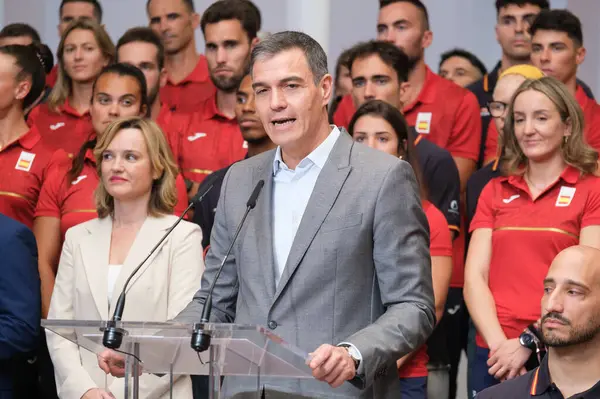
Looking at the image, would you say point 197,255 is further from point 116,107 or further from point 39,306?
point 116,107

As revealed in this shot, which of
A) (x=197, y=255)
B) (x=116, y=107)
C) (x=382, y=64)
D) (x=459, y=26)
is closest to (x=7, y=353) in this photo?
(x=197, y=255)

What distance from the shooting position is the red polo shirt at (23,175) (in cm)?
515

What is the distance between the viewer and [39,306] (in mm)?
4449

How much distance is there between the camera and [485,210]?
4.54m

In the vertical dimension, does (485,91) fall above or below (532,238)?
above

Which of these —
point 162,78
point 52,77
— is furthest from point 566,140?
point 52,77

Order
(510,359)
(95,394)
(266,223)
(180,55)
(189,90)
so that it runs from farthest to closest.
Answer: (180,55) → (189,90) → (510,359) → (95,394) → (266,223)

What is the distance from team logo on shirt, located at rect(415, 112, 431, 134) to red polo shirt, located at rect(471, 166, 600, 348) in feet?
4.15

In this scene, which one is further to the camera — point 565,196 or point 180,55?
point 180,55

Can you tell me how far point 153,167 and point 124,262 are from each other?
1.53ft

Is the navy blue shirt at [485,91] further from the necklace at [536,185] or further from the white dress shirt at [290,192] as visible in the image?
the white dress shirt at [290,192]

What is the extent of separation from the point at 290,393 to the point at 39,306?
1937 millimetres

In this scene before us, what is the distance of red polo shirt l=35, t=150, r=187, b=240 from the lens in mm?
4902

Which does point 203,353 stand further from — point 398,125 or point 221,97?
point 221,97
